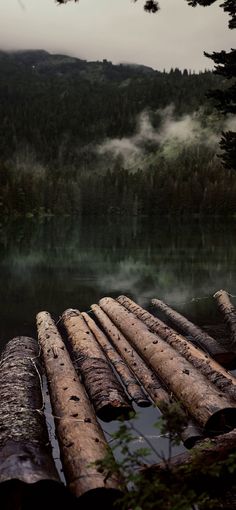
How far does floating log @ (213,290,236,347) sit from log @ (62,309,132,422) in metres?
4.68

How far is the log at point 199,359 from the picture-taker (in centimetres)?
1078

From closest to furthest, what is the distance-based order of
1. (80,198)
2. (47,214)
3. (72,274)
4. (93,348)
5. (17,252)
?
(93,348) → (72,274) → (17,252) → (47,214) → (80,198)

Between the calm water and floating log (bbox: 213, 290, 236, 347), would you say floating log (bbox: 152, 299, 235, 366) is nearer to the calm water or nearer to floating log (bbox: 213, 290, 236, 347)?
floating log (bbox: 213, 290, 236, 347)

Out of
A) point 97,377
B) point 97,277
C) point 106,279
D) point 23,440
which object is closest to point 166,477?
point 23,440

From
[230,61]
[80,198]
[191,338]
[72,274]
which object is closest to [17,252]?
[72,274]

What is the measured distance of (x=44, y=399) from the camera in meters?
10.5

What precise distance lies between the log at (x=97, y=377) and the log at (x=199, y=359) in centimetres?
215

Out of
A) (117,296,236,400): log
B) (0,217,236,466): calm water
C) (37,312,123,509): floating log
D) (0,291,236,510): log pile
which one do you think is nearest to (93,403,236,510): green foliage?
(0,291,236,510): log pile

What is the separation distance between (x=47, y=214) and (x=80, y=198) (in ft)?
97.7

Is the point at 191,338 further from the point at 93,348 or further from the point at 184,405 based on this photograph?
the point at 184,405

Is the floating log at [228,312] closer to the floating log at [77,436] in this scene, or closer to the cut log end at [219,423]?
the cut log end at [219,423]

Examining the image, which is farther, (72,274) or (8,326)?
(72,274)

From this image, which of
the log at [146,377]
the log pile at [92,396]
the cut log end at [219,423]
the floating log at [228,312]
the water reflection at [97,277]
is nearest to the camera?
the log pile at [92,396]

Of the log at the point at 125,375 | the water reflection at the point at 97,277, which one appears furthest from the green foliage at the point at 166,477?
the water reflection at the point at 97,277
